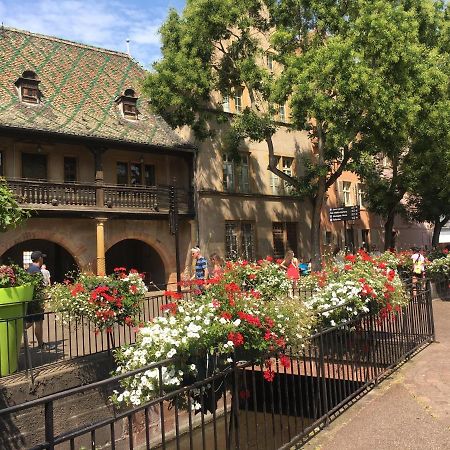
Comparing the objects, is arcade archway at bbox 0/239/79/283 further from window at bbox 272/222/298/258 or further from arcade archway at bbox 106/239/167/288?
window at bbox 272/222/298/258

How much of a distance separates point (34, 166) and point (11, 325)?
13.1 m

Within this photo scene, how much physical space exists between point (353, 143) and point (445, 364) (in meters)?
12.9

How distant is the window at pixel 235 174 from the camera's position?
74.2 feet

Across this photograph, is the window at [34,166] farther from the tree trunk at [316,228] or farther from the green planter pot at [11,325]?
the green planter pot at [11,325]

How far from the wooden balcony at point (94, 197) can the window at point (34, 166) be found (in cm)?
151

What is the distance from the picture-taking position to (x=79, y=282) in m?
7.61

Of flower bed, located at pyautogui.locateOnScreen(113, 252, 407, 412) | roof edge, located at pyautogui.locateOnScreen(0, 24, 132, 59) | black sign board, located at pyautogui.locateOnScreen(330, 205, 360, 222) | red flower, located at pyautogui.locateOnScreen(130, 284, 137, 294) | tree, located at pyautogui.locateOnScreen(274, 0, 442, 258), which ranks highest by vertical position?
roof edge, located at pyautogui.locateOnScreen(0, 24, 132, 59)

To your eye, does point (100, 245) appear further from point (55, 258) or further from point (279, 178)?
point (279, 178)

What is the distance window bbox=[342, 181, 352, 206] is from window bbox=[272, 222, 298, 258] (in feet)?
17.8

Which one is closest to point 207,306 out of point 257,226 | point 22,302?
point 22,302

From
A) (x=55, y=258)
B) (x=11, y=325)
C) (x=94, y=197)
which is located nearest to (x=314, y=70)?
(x=94, y=197)

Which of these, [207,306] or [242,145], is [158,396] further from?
[242,145]

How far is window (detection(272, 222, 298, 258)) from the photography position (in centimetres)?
2470

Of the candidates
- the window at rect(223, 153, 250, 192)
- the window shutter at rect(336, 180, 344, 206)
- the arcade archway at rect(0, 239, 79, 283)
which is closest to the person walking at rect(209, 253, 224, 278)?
the window at rect(223, 153, 250, 192)
